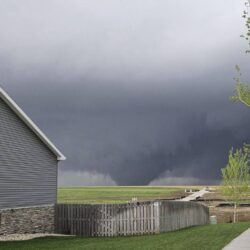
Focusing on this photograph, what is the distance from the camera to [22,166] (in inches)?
1056

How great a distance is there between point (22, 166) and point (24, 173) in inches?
16.7

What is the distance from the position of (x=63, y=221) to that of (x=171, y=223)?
638 cm

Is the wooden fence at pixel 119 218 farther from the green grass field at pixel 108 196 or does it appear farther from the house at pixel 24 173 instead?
the green grass field at pixel 108 196

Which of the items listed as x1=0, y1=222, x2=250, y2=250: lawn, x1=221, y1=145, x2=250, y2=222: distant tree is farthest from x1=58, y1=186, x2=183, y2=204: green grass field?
x1=0, y1=222, x2=250, y2=250: lawn

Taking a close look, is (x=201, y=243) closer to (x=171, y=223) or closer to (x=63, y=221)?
(x=171, y=223)

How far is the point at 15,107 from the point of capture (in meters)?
26.1

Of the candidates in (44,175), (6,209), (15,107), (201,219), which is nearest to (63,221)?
(44,175)

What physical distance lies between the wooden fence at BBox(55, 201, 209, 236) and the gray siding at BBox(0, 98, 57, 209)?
5.88 feet

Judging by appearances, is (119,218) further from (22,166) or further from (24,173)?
(22,166)

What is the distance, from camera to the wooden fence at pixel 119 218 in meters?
26.0

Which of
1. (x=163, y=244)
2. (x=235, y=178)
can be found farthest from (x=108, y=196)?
(x=163, y=244)

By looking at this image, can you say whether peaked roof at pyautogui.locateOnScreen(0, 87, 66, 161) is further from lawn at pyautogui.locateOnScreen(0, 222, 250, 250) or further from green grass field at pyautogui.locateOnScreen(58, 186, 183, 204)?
green grass field at pyautogui.locateOnScreen(58, 186, 183, 204)

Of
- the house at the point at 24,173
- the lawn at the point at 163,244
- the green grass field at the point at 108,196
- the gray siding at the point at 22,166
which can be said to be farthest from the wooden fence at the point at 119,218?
the green grass field at the point at 108,196

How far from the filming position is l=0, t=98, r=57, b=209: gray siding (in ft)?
82.5
